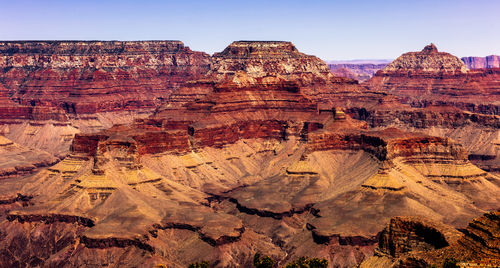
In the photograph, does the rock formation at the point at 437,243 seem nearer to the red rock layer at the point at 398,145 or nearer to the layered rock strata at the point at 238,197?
the layered rock strata at the point at 238,197

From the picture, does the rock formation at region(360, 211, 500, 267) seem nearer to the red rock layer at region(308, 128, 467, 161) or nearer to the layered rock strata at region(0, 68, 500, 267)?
the layered rock strata at region(0, 68, 500, 267)

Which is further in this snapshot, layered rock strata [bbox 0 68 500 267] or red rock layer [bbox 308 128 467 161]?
red rock layer [bbox 308 128 467 161]

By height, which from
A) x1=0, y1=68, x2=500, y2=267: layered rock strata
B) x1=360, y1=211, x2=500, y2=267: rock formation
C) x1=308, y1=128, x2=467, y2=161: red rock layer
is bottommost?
x1=0, y1=68, x2=500, y2=267: layered rock strata

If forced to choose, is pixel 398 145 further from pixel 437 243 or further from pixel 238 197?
pixel 437 243

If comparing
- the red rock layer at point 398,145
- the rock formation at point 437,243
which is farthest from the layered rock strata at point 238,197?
the rock formation at point 437,243

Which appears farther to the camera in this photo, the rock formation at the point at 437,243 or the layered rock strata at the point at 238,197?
the layered rock strata at the point at 238,197

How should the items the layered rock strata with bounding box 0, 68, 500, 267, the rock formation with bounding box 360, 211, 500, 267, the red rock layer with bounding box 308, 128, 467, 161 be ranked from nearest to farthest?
the rock formation with bounding box 360, 211, 500, 267 → the layered rock strata with bounding box 0, 68, 500, 267 → the red rock layer with bounding box 308, 128, 467, 161

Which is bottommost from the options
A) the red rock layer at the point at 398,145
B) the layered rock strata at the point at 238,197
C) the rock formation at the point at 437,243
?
the layered rock strata at the point at 238,197

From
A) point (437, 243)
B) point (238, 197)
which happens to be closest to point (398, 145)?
point (238, 197)

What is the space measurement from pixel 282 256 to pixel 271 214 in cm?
2127

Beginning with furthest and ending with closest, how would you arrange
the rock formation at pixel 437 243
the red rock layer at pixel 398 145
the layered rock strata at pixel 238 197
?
the red rock layer at pixel 398 145 → the layered rock strata at pixel 238 197 → the rock formation at pixel 437 243

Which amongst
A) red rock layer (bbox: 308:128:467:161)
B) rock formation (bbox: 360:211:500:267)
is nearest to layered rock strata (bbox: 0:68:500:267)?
red rock layer (bbox: 308:128:467:161)

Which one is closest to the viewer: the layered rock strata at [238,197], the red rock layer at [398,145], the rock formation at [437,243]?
the rock formation at [437,243]

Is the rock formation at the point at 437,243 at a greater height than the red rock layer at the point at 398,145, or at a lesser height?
greater
